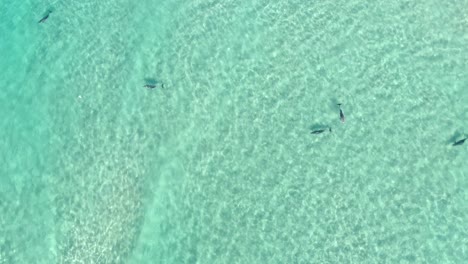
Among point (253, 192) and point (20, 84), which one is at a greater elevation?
point (20, 84)

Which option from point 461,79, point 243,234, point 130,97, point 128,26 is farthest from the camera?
point 128,26

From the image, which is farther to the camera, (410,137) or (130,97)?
(130,97)

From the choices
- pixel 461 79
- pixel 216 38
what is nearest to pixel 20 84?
pixel 216 38

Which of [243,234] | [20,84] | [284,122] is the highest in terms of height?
[20,84]

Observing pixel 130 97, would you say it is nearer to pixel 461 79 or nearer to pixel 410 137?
pixel 410 137

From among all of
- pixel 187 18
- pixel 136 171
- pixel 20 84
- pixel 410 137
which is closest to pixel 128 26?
pixel 187 18

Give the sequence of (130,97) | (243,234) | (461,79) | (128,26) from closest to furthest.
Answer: (243,234) < (461,79) < (130,97) < (128,26)

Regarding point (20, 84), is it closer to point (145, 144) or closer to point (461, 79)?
point (145, 144)
